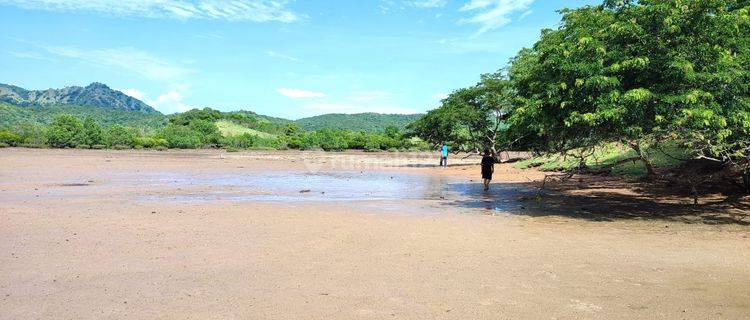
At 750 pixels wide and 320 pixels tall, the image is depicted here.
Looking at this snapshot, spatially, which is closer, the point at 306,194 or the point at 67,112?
the point at 306,194

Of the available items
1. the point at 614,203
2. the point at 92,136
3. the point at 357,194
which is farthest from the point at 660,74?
the point at 92,136

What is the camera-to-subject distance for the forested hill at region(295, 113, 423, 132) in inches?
6821

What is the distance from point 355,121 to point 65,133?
122754 millimetres

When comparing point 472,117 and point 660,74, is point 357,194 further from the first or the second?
point 472,117

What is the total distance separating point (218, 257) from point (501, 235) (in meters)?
5.21

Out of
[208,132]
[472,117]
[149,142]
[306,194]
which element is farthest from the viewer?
[208,132]

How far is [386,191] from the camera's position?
18859 millimetres

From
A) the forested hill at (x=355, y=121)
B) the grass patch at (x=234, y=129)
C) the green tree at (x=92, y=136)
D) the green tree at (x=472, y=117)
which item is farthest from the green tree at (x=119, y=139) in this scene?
the forested hill at (x=355, y=121)

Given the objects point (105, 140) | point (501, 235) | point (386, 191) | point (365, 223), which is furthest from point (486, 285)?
point (105, 140)

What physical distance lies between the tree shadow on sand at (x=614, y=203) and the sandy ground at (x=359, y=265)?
98 cm

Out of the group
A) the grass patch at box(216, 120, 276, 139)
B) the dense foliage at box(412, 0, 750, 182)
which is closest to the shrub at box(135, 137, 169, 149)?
the grass patch at box(216, 120, 276, 139)

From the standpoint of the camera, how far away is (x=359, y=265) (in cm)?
715

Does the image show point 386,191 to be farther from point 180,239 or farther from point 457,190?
point 180,239

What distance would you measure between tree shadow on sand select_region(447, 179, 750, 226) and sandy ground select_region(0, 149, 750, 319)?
983mm
